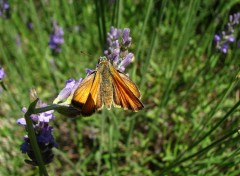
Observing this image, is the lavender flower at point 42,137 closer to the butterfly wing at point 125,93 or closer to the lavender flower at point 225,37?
the butterfly wing at point 125,93

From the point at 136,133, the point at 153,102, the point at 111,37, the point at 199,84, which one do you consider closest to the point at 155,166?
the point at 136,133

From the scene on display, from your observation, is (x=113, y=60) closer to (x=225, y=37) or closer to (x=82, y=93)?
(x=82, y=93)

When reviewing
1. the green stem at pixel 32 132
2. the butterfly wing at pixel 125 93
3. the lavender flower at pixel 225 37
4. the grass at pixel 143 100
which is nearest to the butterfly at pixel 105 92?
the butterfly wing at pixel 125 93

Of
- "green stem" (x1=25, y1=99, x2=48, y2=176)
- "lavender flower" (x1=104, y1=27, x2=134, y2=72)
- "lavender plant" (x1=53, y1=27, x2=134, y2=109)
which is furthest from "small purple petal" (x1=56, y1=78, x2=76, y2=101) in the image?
"lavender flower" (x1=104, y1=27, x2=134, y2=72)

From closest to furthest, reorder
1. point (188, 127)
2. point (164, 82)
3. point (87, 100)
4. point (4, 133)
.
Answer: point (87, 100) < point (4, 133) < point (188, 127) < point (164, 82)

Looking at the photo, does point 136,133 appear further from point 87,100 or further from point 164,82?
point 87,100

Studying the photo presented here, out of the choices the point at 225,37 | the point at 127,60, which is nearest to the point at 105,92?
the point at 127,60
